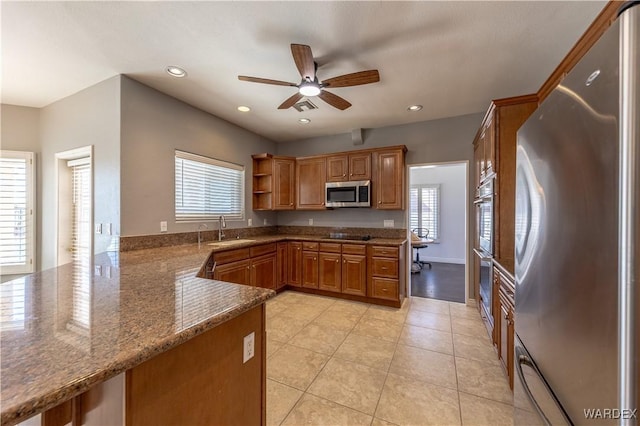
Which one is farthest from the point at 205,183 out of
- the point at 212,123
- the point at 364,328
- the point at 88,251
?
the point at 364,328

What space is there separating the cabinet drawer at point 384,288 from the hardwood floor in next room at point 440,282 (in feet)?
3.14

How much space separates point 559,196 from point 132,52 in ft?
10.4

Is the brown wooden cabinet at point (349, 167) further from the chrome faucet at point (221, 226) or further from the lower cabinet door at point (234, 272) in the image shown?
the lower cabinet door at point (234, 272)

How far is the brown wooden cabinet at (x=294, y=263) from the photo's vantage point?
13.5 feet

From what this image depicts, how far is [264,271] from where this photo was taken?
3770 mm

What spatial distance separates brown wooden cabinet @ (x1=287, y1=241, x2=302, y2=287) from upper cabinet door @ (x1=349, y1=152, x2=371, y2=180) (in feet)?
4.86

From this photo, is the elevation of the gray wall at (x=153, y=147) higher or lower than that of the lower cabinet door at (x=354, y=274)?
higher

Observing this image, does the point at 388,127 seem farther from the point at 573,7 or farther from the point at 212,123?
the point at 212,123

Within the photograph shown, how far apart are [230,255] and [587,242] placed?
10.3 ft

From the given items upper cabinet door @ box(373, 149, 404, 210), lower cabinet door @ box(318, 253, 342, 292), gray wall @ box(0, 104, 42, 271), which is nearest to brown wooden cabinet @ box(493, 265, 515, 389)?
upper cabinet door @ box(373, 149, 404, 210)

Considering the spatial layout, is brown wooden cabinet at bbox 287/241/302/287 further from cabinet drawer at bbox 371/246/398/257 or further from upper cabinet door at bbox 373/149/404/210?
upper cabinet door at bbox 373/149/404/210

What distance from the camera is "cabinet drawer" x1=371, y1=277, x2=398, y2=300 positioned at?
3.46 metres

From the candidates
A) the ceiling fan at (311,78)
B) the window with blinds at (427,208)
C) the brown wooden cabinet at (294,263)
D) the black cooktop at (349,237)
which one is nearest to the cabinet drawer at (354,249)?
the black cooktop at (349,237)

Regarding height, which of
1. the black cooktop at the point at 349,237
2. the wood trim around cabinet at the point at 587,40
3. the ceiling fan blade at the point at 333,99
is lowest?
the black cooktop at the point at 349,237
